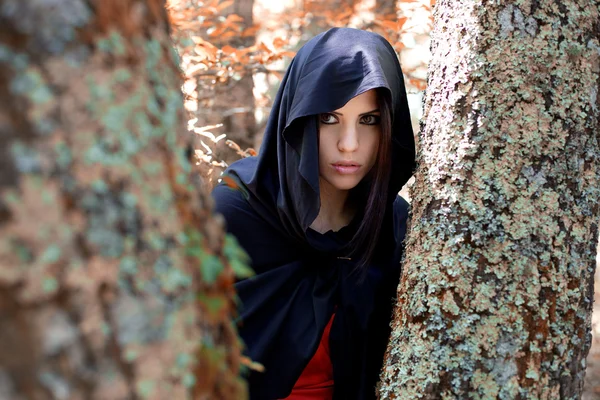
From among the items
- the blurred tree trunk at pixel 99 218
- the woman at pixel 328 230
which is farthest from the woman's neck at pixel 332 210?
the blurred tree trunk at pixel 99 218

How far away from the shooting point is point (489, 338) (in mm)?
1632

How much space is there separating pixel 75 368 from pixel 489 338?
121cm

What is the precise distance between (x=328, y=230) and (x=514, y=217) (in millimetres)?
974

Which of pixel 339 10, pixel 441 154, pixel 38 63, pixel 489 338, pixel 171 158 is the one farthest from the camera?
pixel 339 10

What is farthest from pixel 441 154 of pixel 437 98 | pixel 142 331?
pixel 142 331

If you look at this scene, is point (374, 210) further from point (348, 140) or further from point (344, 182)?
point (348, 140)

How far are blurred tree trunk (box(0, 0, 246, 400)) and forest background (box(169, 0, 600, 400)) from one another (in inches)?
82.3

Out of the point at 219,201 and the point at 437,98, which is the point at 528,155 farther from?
the point at 219,201

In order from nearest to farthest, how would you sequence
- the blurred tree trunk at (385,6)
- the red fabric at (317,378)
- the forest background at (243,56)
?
the red fabric at (317,378) → the forest background at (243,56) → the blurred tree trunk at (385,6)

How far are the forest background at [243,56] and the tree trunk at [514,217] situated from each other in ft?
3.40

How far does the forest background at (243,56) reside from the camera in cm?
349

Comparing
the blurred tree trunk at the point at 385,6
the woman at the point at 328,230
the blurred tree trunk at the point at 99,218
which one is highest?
the blurred tree trunk at the point at 385,6

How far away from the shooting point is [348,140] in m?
2.27

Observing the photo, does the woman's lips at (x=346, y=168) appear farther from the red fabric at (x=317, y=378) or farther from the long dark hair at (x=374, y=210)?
the red fabric at (x=317, y=378)
